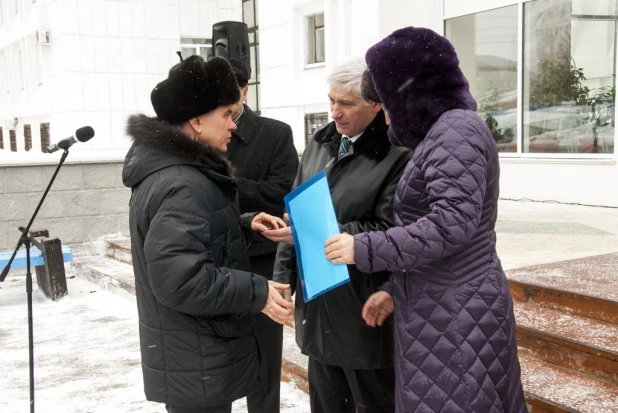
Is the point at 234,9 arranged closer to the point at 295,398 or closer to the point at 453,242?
the point at 295,398

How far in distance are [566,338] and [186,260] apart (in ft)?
6.95

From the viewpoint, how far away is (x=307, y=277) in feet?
6.72

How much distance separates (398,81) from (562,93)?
719cm

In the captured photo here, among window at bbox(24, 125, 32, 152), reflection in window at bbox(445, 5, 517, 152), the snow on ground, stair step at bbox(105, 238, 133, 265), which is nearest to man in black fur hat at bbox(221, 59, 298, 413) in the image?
the snow on ground

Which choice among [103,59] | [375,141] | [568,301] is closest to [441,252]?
[375,141]

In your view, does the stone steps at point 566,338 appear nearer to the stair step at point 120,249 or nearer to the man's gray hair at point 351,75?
the man's gray hair at point 351,75

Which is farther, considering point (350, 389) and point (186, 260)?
point (350, 389)

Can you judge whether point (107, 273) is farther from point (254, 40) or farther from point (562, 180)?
point (254, 40)

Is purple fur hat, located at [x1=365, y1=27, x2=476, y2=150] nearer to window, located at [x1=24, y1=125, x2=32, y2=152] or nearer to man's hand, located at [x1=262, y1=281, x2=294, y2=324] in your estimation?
man's hand, located at [x1=262, y1=281, x2=294, y2=324]

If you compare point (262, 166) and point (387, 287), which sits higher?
point (262, 166)

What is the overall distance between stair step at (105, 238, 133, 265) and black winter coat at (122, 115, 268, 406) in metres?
5.58

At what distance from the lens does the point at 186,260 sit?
1839 mm

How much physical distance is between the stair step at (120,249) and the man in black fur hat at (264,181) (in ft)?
15.1

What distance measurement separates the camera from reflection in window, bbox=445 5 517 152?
8.99 metres
